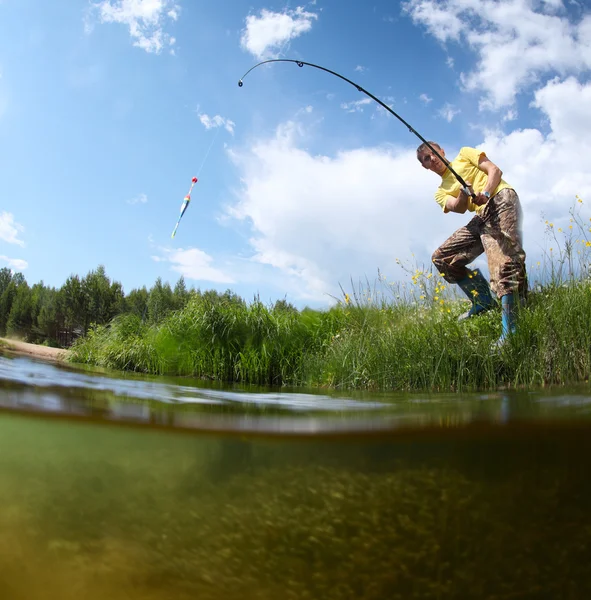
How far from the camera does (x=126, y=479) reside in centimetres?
247

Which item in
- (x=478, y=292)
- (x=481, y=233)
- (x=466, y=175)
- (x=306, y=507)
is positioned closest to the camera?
(x=306, y=507)

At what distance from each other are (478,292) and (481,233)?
Answer: 2.58 ft

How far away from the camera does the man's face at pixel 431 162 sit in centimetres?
597

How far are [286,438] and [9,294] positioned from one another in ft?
75.5

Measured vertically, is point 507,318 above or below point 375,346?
above

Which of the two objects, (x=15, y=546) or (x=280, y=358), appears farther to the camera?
(x=280, y=358)

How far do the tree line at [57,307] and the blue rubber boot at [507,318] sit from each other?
14732 millimetres

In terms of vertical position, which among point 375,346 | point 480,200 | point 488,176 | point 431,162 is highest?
point 431,162

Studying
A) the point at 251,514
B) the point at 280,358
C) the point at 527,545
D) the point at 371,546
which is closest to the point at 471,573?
the point at 527,545

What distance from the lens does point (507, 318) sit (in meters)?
5.23

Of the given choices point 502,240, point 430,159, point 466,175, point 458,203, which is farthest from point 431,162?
point 502,240

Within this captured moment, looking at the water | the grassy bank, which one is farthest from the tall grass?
the water

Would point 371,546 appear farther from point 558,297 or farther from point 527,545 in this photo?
point 558,297

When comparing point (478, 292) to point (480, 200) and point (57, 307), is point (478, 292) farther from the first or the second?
point (57, 307)
